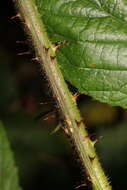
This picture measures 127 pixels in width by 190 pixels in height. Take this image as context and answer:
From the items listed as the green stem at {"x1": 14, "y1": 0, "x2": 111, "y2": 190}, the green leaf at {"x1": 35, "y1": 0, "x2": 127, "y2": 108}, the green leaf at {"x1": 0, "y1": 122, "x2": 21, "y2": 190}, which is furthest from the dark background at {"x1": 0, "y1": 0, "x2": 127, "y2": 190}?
the green stem at {"x1": 14, "y1": 0, "x2": 111, "y2": 190}

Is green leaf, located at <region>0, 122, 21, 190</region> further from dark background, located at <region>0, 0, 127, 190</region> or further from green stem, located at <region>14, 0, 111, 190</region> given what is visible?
dark background, located at <region>0, 0, 127, 190</region>

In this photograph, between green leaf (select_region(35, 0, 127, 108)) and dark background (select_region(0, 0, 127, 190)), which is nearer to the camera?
green leaf (select_region(35, 0, 127, 108))

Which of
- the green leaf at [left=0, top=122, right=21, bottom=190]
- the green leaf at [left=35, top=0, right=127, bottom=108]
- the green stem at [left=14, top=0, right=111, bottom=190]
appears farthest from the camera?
the green leaf at [left=0, top=122, right=21, bottom=190]

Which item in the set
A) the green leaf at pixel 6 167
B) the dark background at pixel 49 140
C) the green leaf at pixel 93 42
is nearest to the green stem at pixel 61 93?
the green leaf at pixel 93 42

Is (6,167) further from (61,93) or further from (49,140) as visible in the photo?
(49,140)

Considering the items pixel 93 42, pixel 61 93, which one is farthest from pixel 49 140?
pixel 61 93

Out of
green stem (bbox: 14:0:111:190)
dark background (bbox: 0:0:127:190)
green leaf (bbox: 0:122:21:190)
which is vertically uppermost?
green stem (bbox: 14:0:111:190)

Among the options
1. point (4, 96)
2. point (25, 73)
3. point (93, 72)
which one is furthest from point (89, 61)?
point (25, 73)
